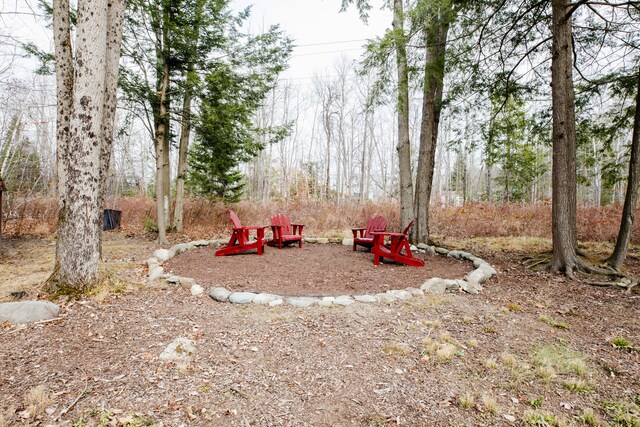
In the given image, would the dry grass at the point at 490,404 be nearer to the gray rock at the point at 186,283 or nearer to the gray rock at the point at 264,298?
the gray rock at the point at 264,298

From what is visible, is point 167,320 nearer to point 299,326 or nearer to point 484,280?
point 299,326

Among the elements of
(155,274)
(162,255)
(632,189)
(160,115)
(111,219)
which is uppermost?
(160,115)

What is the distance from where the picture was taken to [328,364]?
2.20 metres

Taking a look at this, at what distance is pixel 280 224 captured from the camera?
6512 millimetres

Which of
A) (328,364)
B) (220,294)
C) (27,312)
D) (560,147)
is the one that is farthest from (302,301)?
(560,147)

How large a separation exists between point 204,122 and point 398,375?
6430mm

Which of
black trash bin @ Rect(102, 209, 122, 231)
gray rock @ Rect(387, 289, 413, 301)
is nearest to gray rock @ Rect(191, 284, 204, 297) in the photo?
gray rock @ Rect(387, 289, 413, 301)

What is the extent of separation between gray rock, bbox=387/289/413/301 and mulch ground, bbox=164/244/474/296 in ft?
0.77

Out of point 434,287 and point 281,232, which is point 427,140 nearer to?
point 281,232

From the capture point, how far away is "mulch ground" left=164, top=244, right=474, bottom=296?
153 inches

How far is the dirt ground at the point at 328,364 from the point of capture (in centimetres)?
170

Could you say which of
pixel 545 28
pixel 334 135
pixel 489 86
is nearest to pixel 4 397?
pixel 489 86

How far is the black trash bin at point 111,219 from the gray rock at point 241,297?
7.73 meters

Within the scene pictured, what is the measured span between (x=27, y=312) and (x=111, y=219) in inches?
294
